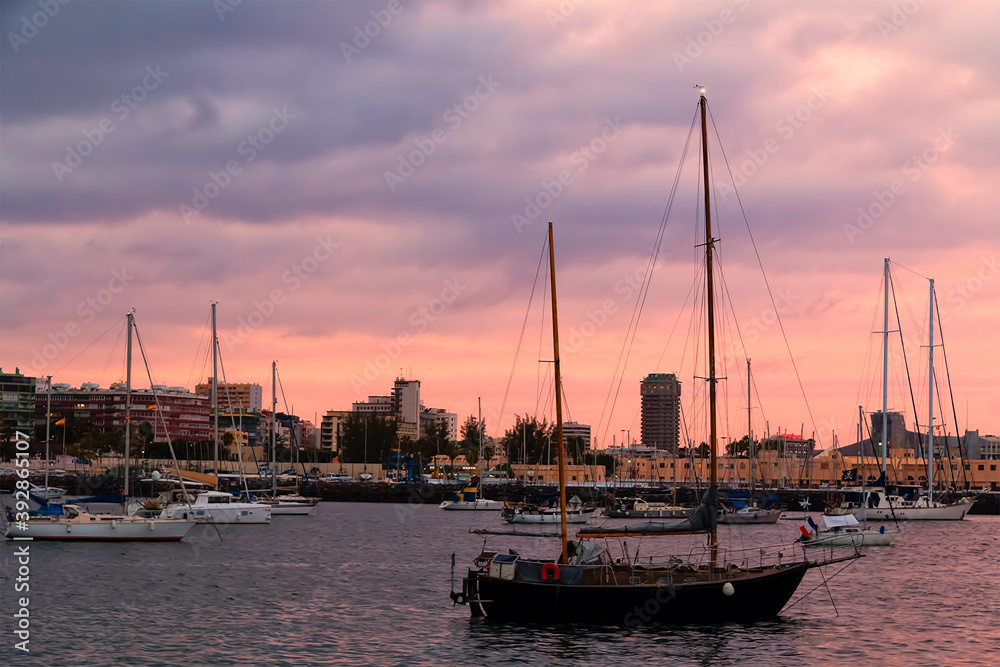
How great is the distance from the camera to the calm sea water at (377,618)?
39000mm

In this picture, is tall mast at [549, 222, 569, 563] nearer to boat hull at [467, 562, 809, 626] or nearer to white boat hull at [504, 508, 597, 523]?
boat hull at [467, 562, 809, 626]

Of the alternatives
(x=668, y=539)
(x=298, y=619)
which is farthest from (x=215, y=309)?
(x=298, y=619)

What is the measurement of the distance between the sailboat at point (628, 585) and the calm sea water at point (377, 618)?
0.68 metres

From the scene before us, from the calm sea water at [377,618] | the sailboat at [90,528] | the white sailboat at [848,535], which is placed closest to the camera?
the calm sea water at [377,618]

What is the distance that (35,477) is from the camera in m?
198

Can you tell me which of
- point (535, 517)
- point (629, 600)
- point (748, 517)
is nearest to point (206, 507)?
point (535, 517)

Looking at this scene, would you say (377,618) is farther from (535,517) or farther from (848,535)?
(535,517)

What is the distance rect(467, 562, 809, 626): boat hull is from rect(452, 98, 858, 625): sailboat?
0.12 feet

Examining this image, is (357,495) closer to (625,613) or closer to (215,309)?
(215,309)

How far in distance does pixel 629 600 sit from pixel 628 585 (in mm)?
592

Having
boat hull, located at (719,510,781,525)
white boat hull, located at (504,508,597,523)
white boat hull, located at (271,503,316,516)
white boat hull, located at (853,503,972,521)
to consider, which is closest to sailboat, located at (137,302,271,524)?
white boat hull, located at (271,503,316,516)

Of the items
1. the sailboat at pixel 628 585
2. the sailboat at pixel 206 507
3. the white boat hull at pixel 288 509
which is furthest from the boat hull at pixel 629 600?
the white boat hull at pixel 288 509

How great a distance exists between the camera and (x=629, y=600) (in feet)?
138

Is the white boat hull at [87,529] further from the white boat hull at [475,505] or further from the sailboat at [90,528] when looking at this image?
the white boat hull at [475,505]
